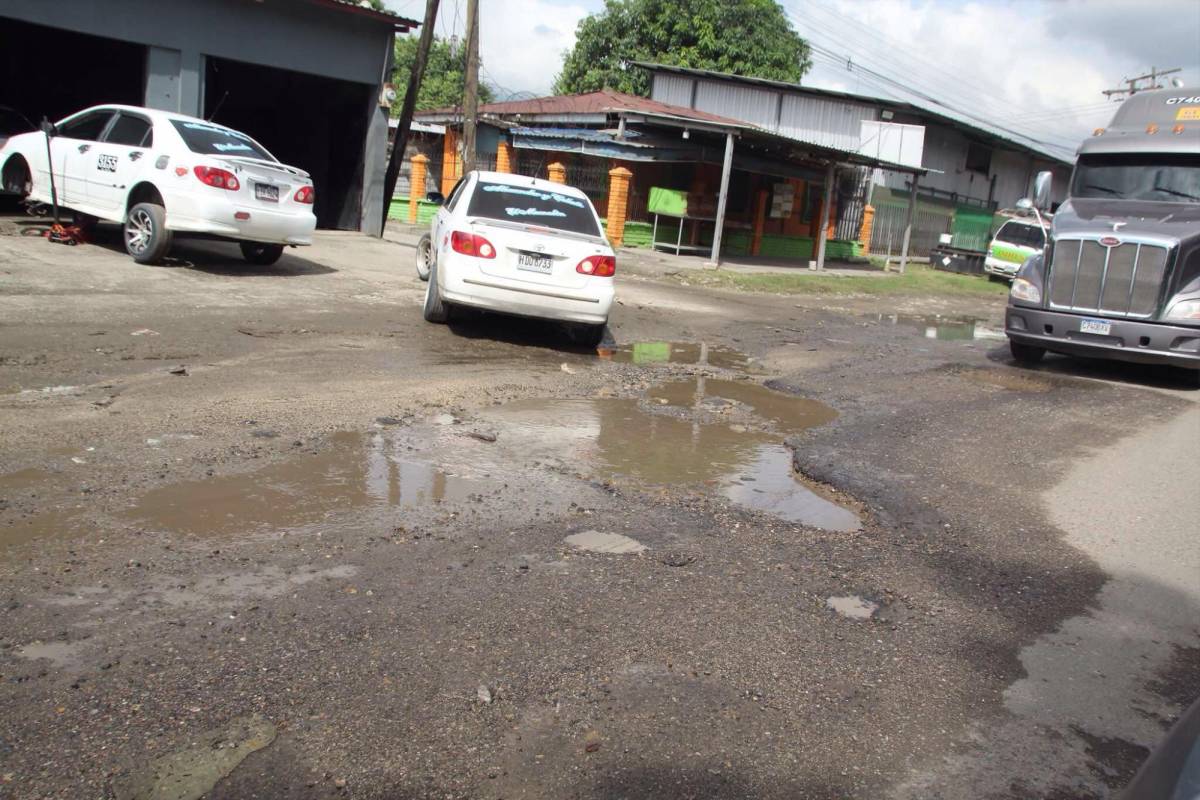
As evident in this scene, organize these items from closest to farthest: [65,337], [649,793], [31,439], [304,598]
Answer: [649,793] < [304,598] < [31,439] < [65,337]

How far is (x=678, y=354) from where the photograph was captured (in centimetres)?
1097

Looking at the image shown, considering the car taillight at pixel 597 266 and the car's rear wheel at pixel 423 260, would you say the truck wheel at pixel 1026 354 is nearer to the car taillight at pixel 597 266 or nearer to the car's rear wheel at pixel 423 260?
the car taillight at pixel 597 266

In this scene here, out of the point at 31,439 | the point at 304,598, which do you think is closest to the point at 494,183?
the point at 31,439

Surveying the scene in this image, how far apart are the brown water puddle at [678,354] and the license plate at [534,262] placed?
1.18 metres

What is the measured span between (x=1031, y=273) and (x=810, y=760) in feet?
33.1

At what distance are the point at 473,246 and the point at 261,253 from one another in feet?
17.7

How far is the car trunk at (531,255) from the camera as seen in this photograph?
944 centimetres

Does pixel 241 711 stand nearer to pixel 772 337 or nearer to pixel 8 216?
pixel 772 337

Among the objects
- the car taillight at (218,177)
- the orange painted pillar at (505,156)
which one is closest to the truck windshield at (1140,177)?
the car taillight at (218,177)

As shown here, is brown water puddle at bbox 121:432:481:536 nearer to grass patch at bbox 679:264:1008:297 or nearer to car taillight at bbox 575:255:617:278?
car taillight at bbox 575:255:617:278

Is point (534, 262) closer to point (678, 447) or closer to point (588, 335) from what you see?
point (588, 335)

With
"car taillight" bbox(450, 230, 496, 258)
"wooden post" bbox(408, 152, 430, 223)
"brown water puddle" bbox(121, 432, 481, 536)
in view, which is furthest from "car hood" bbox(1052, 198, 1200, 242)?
"wooden post" bbox(408, 152, 430, 223)

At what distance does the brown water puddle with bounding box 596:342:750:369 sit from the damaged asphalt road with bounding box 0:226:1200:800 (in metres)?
1.38

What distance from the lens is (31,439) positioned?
5477 mm
